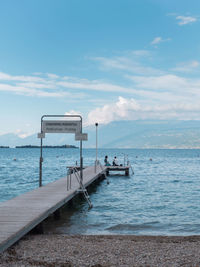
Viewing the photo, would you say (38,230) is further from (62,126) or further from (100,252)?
(62,126)

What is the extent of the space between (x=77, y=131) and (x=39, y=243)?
10.5m

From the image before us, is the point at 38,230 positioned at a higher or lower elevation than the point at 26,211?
lower

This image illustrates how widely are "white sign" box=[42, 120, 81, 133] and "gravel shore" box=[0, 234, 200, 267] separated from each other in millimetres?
9238

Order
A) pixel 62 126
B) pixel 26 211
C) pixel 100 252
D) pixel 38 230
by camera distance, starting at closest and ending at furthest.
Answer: pixel 100 252 → pixel 38 230 → pixel 26 211 → pixel 62 126

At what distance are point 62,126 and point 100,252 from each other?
37.9 feet

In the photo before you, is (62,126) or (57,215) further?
(62,126)

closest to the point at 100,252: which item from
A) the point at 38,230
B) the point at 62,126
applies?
the point at 38,230

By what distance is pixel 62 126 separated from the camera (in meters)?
20.0

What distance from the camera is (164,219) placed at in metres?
15.7

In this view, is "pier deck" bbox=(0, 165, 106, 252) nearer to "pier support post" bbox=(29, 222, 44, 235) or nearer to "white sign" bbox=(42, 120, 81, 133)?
"pier support post" bbox=(29, 222, 44, 235)

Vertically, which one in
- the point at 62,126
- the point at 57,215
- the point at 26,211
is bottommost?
the point at 57,215

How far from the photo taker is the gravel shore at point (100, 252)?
8.40 metres

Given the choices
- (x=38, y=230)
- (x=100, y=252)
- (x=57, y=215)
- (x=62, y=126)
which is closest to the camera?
(x=100, y=252)

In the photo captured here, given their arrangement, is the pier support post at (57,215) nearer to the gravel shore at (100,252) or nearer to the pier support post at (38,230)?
the pier support post at (38,230)
